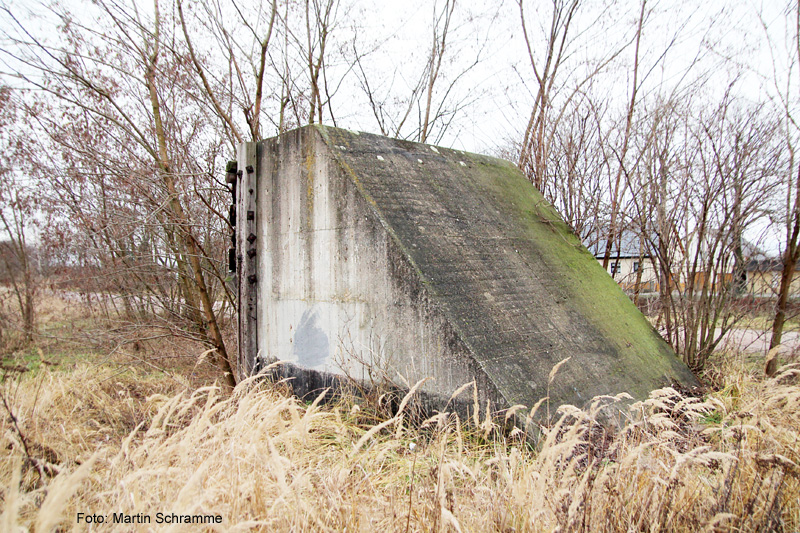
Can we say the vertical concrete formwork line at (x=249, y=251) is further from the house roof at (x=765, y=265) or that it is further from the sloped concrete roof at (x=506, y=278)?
the house roof at (x=765, y=265)

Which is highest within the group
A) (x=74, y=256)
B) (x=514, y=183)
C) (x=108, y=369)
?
(x=514, y=183)

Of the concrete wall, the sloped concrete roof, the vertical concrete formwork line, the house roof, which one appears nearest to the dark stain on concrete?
the concrete wall

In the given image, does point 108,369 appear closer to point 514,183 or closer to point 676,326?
point 514,183

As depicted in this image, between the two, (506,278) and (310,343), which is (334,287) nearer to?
(310,343)

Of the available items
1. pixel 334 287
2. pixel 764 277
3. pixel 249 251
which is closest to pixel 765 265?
pixel 764 277

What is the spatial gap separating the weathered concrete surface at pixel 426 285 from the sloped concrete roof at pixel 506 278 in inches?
0.6

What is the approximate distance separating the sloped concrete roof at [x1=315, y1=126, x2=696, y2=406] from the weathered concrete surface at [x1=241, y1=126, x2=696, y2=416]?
0.01m

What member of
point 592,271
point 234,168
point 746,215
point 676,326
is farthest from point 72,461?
point 746,215

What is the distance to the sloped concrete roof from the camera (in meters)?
3.55

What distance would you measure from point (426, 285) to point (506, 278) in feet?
3.21

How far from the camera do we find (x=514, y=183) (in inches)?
231

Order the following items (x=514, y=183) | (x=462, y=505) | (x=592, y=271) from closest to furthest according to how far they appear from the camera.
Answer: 1. (x=462, y=505)
2. (x=592, y=271)
3. (x=514, y=183)

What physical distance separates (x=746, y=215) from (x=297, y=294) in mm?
4504

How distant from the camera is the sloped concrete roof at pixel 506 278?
355 cm
